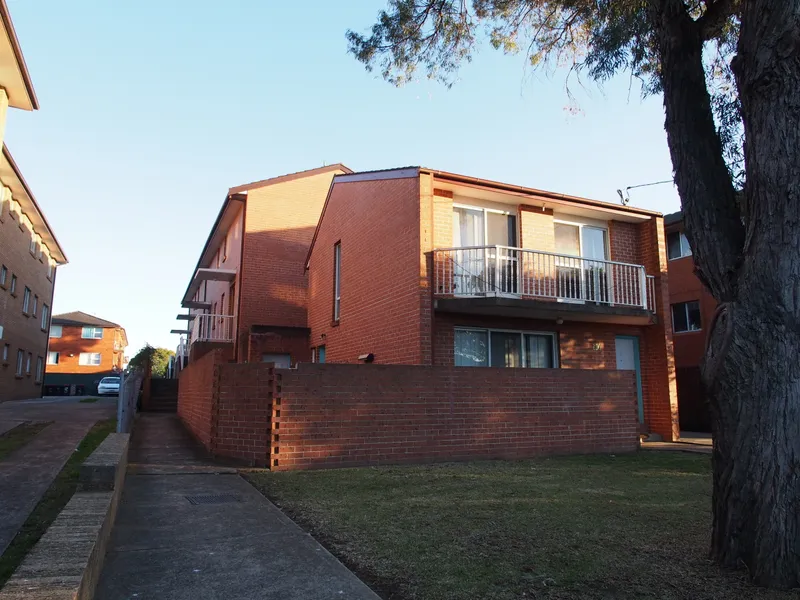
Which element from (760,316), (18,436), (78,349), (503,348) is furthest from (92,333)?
(760,316)

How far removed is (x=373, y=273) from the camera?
1429 centimetres

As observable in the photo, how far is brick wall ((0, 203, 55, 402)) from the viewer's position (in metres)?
22.0

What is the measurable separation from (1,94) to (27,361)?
20.8m

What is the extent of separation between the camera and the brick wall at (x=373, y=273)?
41.2 ft

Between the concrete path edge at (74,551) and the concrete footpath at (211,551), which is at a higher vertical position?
the concrete path edge at (74,551)

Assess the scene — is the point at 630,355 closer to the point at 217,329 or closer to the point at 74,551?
the point at 217,329

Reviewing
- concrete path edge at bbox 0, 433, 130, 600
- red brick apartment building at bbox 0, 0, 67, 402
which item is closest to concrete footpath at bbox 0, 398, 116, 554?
concrete path edge at bbox 0, 433, 130, 600

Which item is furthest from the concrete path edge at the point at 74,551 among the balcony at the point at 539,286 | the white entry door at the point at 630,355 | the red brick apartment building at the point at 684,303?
the red brick apartment building at the point at 684,303

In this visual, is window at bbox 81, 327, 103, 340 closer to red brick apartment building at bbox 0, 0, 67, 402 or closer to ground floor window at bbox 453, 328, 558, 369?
red brick apartment building at bbox 0, 0, 67, 402

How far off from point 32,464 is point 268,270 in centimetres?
1241

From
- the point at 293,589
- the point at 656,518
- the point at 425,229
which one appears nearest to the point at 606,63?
the point at 425,229

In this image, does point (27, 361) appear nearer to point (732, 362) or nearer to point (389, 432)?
point (389, 432)

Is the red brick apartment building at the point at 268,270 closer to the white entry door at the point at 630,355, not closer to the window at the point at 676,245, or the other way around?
the white entry door at the point at 630,355

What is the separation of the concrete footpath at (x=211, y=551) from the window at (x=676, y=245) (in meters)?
19.1
